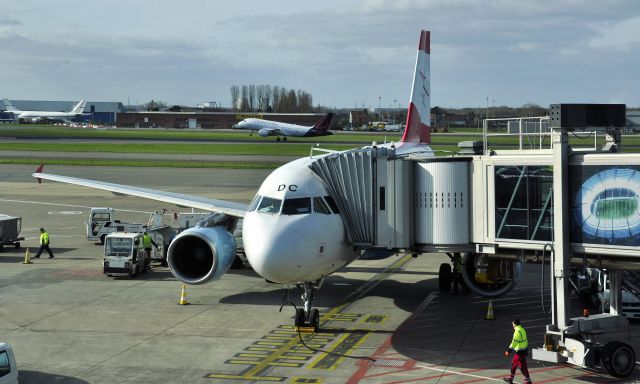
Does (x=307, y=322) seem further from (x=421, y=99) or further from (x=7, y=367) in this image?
(x=421, y=99)

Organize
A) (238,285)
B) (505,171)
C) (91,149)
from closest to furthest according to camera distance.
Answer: (505,171) < (238,285) < (91,149)

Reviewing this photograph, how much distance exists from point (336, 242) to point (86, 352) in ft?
24.9

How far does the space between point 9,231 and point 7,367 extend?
25.7 m

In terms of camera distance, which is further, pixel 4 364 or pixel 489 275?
pixel 489 275

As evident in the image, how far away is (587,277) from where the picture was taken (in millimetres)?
30406

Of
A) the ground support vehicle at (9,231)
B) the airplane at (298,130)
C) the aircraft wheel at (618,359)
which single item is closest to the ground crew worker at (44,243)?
the ground support vehicle at (9,231)

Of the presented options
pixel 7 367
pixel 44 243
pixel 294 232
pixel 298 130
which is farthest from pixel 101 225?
pixel 298 130

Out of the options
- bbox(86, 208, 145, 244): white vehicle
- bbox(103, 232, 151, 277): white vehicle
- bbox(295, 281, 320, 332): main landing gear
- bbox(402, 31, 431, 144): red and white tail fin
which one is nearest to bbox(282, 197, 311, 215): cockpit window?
bbox(295, 281, 320, 332): main landing gear

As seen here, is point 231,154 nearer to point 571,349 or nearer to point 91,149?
point 91,149

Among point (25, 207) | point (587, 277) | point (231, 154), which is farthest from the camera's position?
point (231, 154)

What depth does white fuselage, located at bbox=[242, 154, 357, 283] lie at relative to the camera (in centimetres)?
2264

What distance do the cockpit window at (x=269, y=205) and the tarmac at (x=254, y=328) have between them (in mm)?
3809

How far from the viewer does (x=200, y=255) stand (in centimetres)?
2878

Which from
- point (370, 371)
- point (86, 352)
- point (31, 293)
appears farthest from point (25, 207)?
point (370, 371)
